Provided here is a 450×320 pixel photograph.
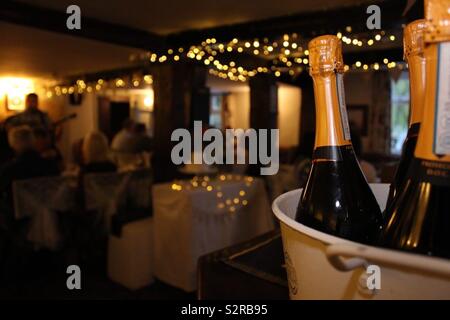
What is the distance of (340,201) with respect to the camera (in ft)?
1.25

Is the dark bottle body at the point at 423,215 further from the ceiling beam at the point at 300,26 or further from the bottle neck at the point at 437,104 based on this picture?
the ceiling beam at the point at 300,26

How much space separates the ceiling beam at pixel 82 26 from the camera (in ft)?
6.64

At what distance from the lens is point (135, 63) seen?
162 inches

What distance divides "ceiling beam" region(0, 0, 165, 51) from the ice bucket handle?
7.69 feet

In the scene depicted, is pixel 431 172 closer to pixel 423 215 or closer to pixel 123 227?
pixel 423 215

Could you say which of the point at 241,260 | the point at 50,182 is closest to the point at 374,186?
the point at 241,260

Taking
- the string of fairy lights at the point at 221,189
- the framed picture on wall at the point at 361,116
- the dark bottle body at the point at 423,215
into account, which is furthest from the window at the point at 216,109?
the dark bottle body at the point at 423,215

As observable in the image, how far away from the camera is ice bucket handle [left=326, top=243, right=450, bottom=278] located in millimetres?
186

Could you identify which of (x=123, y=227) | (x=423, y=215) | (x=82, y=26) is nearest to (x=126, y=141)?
(x=82, y=26)

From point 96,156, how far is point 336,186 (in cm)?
275

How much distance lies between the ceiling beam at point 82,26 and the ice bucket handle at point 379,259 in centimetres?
234
